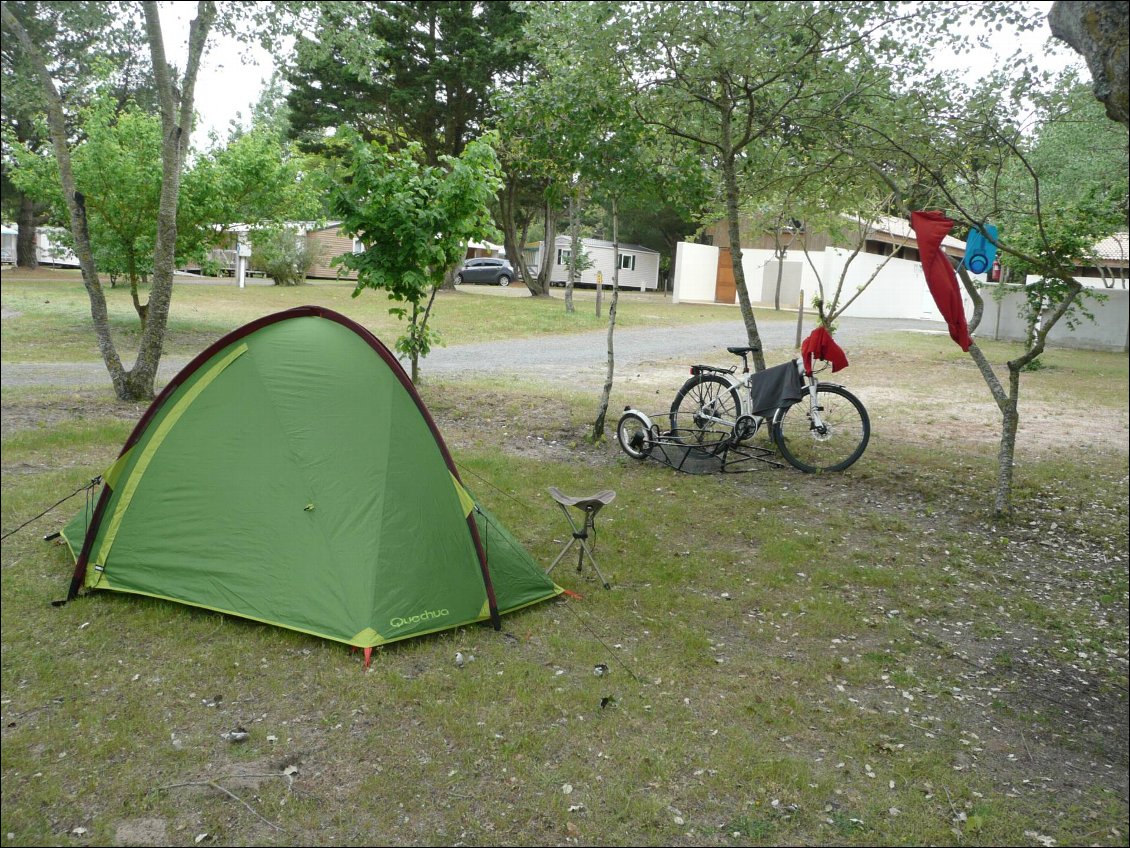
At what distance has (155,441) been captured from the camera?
4.81 metres

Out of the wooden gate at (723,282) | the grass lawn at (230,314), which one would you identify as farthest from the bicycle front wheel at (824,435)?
the wooden gate at (723,282)

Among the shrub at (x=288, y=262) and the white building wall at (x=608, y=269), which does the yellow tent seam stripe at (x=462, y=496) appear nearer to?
the shrub at (x=288, y=262)

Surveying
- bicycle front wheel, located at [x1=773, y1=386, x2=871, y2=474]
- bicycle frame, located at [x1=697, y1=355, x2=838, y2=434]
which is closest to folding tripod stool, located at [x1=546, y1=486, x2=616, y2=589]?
bicycle frame, located at [x1=697, y1=355, x2=838, y2=434]

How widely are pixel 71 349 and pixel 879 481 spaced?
12.4 meters

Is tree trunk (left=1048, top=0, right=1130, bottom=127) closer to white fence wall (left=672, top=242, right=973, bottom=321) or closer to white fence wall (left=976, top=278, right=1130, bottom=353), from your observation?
white fence wall (left=976, top=278, right=1130, bottom=353)

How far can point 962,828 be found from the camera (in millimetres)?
3135

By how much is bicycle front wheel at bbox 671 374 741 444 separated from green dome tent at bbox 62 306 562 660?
350cm

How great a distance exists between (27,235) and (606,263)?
23657 millimetres

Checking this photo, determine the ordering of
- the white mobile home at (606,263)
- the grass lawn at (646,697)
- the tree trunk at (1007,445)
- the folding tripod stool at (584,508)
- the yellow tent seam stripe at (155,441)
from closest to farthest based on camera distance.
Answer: the grass lawn at (646,697), the yellow tent seam stripe at (155,441), the folding tripod stool at (584,508), the tree trunk at (1007,445), the white mobile home at (606,263)

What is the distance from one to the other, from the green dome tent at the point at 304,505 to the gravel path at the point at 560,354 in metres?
6.81

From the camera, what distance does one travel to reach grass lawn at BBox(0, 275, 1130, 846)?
3117 mm

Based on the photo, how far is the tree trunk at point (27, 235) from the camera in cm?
2631

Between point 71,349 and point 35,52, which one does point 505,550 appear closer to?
point 35,52

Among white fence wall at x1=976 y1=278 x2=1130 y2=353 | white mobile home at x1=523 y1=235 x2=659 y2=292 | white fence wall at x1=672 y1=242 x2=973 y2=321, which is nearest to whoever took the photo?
white fence wall at x1=976 y1=278 x2=1130 y2=353
